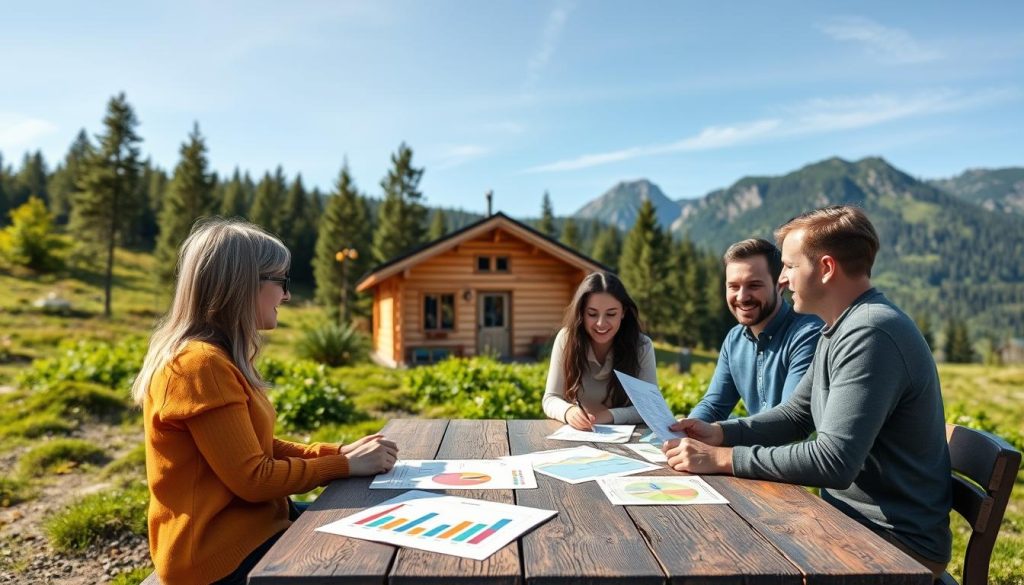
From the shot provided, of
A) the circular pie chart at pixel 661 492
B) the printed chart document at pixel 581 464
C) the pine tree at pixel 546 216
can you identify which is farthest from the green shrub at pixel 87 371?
the pine tree at pixel 546 216

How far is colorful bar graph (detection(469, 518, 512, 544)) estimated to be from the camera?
5.32ft

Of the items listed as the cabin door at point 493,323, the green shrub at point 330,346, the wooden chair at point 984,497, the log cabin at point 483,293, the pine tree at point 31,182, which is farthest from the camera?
the pine tree at point 31,182

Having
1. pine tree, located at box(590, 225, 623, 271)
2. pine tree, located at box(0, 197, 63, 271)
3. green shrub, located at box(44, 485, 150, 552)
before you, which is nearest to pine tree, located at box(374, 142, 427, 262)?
pine tree, located at box(0, 197, 63, 271)

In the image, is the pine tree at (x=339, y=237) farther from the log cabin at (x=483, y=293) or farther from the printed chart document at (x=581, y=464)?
the printed chart document at (x=581, y=464)

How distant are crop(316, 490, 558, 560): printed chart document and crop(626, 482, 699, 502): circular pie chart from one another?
368 millimetres

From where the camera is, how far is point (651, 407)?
2627 millimetres

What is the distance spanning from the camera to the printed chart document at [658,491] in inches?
78.2

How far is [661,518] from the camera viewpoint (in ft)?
5.99

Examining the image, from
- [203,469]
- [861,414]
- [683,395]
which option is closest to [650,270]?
[683,395]

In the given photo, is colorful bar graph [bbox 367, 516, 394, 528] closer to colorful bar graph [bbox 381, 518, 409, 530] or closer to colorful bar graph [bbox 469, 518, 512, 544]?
colorful bar graph [bbox 381, 518, 409, 530]

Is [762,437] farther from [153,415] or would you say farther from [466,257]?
[466,257]

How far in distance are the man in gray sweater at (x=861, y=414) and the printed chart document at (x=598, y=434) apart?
612 millimetres

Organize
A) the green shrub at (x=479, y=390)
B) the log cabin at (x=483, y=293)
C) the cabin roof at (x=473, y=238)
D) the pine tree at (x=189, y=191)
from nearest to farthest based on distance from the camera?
the green shrub at (x=479, y=390) → the cabin roof at (x=473, y=238) → the log cabin at (x=483, y=293) → the pine tree at (x=189, y=191)

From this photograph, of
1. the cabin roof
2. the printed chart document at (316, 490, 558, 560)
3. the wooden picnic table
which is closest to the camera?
the wooden picnic table
